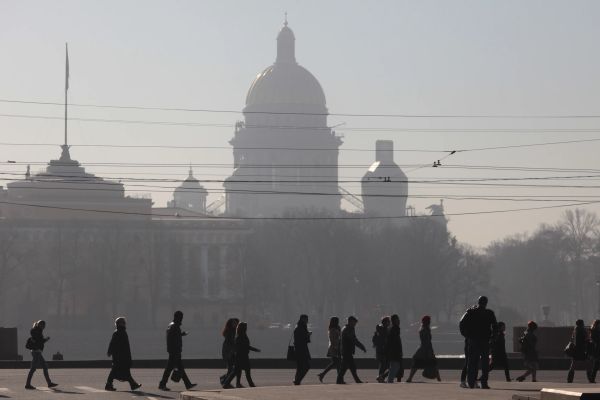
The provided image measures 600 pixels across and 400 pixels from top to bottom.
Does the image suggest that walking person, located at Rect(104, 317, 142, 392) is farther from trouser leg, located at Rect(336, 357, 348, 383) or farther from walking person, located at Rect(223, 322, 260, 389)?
trouser leg, located at Rect(336, 357, 348, 383)

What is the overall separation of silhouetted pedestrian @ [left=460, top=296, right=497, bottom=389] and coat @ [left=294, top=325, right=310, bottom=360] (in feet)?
16.1

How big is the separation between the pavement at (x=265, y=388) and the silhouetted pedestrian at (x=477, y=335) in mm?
453

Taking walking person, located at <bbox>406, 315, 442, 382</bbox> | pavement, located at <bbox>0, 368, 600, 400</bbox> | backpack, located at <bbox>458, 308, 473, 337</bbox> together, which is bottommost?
pavement, located at <bbox>0, 368, 600, 400</bbox>

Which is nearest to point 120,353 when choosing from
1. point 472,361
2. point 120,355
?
point 120,355

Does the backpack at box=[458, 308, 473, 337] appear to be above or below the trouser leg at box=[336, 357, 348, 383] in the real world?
above

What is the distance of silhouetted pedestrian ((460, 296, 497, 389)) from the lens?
38.6 m

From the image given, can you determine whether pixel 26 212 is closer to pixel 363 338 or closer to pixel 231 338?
pixel 363 338

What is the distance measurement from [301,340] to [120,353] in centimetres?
376

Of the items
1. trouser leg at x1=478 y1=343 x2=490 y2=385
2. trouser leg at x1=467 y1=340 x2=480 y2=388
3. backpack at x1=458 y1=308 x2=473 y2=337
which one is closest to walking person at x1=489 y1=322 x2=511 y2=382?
trouser leg at x1=478 y1=343 x2=490 y2=385

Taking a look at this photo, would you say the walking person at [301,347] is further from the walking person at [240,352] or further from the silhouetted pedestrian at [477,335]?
the silhouetted pedestrian at [477,335]

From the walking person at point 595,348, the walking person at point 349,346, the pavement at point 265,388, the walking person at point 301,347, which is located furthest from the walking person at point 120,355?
the walking person at point 595,348

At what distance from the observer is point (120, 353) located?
4281 centimetres

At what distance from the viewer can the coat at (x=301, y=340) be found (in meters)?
42.8

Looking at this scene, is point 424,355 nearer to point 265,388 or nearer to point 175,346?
point 175,346
